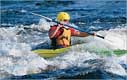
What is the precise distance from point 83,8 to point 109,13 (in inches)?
85.5

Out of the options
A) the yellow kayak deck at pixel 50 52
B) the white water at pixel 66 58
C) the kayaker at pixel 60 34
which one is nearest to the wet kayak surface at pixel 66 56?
the white water at pixel 66 58

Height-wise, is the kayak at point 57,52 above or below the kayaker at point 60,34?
below

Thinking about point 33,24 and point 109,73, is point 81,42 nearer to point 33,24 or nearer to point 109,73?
point 109,73

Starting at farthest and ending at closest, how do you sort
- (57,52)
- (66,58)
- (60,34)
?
(60,34), (57,52), (66,58)

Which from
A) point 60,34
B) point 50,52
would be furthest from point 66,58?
point 60,34

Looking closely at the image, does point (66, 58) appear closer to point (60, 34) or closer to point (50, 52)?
point (50, 52)

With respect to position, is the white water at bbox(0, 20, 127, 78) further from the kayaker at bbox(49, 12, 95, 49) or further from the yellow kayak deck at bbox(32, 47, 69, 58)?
the kayaker at bbox(49, 12, 95, 49)

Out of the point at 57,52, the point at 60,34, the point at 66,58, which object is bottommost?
the point at 66,58

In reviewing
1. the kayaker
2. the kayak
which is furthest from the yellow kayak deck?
the kayaker

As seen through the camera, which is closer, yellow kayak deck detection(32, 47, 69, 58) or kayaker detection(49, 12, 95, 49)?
yellow kayak deck detection(32, 47, 69, 58)

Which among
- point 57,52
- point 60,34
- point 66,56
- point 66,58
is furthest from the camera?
point 60,34

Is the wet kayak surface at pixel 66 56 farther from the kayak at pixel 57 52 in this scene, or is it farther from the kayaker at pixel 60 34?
the kayaker at pixel 60 34

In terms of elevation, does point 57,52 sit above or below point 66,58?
above

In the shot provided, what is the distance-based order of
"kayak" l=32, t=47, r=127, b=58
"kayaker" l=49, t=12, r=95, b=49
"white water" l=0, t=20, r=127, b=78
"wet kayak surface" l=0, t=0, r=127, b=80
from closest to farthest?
"wet kayak surface" l=0, t=0, r=127, b=80 → "white water" l=0, t=20, r=127, b=78 → "kayak" l=32, t=47, r=127, b=58 → "kayaker" l=49, t=12, r=95, b=49
